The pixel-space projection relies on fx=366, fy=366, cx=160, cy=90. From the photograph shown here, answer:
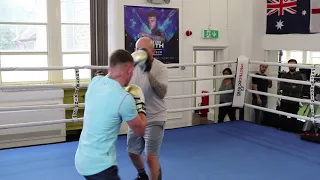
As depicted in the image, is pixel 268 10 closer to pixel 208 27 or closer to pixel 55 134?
pixel 208 27

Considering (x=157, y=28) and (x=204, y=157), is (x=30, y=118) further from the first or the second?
(x=204, y=157)

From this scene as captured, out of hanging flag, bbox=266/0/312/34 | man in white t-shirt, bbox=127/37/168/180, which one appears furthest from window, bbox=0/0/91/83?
man in white t-shirt, bbox=127/37/168/180

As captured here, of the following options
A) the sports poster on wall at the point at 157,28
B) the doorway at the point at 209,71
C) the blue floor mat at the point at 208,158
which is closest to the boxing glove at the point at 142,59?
the blue floor mat at the point at 208,158

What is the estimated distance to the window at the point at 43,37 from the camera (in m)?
5.59

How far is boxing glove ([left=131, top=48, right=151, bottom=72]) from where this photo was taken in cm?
264

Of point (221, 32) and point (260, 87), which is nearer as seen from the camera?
point (260, 87)

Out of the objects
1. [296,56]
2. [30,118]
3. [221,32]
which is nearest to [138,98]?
[30,118]

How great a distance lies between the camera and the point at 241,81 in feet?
17.9

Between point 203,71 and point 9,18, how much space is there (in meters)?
3.94

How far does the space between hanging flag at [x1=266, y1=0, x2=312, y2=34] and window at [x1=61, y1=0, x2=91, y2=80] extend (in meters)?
3.16

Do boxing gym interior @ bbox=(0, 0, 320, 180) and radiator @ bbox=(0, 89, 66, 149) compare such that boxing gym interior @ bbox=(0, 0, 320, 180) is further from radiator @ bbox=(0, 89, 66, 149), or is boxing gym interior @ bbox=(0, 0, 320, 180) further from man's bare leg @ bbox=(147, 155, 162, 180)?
man's bare leg @ bbox=(147, 155, 162, 180)

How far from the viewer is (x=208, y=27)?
662 centimetres

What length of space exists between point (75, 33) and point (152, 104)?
3.52 m

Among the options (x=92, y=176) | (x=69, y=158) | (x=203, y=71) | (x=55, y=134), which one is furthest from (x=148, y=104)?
(x=203, y=71)
